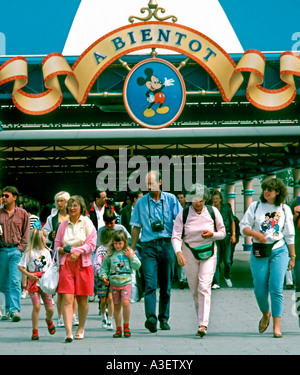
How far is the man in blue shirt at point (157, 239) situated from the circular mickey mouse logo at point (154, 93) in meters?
4.04

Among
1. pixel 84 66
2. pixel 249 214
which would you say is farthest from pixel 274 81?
pixel 249 214

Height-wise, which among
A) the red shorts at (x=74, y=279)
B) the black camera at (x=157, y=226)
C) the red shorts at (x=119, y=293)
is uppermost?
the black camera at (x=157, y=226)

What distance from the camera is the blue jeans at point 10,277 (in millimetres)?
9680

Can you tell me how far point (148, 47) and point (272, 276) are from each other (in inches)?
219

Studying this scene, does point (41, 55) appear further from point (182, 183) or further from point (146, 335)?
point (182, 183)

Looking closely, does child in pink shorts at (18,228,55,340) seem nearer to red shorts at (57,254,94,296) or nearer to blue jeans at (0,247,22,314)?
red shorts at (57,254,94,296)

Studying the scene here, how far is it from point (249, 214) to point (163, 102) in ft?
16.2

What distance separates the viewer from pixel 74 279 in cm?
791

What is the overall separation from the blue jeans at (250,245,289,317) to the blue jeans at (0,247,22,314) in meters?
3.37

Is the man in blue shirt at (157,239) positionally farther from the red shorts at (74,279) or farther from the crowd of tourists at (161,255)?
the red shorts at (74,279)

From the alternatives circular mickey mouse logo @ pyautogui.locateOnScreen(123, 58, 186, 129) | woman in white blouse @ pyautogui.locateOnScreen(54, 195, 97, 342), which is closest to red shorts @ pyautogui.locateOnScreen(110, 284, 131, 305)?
woman in white blouse @ pyautogui.locateOnScreen(54, 195, 97, 342)

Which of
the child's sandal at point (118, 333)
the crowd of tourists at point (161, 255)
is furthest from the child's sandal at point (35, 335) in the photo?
the child's sandal at point (118, 333)

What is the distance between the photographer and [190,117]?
17578mm

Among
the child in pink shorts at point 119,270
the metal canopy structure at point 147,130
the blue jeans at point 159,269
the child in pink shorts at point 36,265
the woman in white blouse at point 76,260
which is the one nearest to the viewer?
the woman in white blouse at point 76,260
